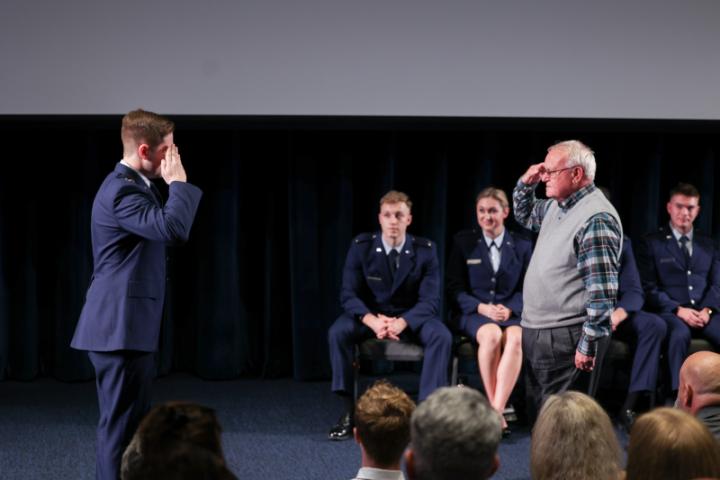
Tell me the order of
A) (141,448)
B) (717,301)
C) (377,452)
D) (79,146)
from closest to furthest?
(141,448) → (377,452) → (717,301) → (79,146)

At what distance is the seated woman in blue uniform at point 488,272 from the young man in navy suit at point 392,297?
13cm

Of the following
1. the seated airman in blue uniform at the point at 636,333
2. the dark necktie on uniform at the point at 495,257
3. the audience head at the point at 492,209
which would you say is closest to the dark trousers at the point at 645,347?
the seated airman in blue uniform at the point at 636,333

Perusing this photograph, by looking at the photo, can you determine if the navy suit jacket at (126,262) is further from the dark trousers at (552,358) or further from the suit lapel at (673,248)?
the suit lapel at (673,248)

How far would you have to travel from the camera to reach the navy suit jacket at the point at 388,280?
14.3 ft

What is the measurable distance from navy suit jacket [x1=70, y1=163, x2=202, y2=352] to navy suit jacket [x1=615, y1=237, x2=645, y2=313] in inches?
96.2

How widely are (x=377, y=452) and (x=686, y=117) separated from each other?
300 centimetres

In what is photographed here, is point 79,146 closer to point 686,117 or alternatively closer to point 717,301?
point 686,117

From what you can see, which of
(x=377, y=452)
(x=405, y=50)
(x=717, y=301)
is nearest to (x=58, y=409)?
(x=405, y=50)

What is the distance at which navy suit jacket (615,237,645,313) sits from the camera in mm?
4297

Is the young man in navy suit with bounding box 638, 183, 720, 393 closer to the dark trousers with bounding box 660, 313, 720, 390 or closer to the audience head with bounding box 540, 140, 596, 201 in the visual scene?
the dark trousers with bounding box 660, 313, 720, 390

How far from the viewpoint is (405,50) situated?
418cm

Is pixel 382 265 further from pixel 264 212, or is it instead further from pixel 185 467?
pixel 185 467

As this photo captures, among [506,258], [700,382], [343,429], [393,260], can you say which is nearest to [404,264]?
[393,260]

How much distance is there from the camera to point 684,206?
4.50 meters
